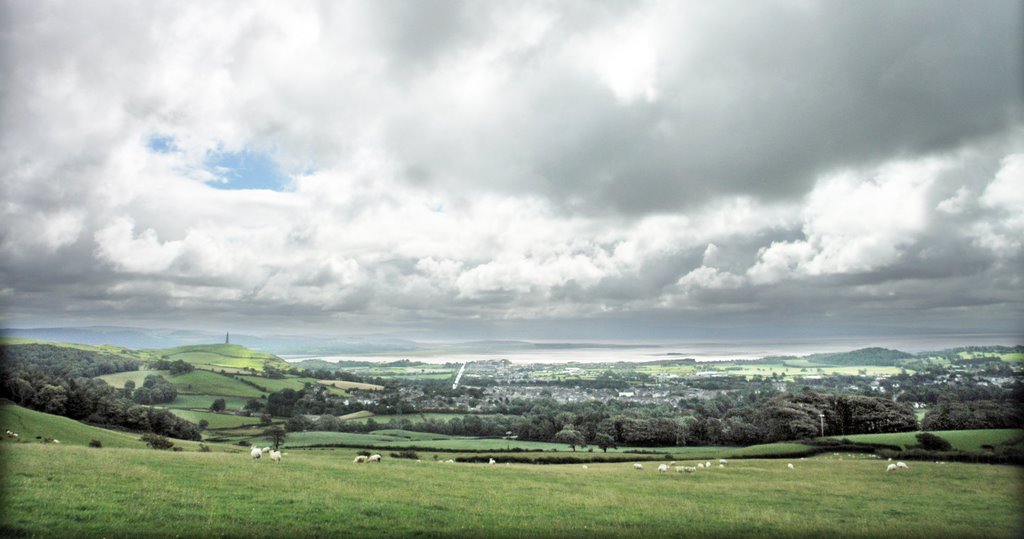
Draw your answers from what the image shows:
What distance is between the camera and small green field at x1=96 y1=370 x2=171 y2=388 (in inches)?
3669

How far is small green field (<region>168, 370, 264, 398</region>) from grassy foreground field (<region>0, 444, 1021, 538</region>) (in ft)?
298

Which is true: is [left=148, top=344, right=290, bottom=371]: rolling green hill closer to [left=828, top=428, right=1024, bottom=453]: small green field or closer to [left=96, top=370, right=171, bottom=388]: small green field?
[left=96, top=370, right=171, bottom=388]: small green field

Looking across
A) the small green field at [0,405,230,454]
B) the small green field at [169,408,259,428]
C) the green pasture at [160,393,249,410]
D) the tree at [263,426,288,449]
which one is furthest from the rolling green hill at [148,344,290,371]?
the small green field at [0,405,230,454]

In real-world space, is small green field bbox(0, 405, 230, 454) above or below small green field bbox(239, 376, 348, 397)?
above

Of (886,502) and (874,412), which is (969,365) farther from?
(886,502)

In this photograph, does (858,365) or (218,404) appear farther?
(858,365)

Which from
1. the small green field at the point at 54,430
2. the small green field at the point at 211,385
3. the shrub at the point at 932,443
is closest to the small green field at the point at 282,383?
the small green field at the point at 211,385

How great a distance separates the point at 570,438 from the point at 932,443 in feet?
124

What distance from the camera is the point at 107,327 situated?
19525cm

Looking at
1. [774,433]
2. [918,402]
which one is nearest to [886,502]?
[774,433]

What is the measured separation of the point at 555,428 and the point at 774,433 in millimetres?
30651

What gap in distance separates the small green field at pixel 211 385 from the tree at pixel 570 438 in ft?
228

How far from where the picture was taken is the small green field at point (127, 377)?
9319 centimetres

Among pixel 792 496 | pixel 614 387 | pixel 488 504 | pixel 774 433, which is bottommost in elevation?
pixel 614 387
